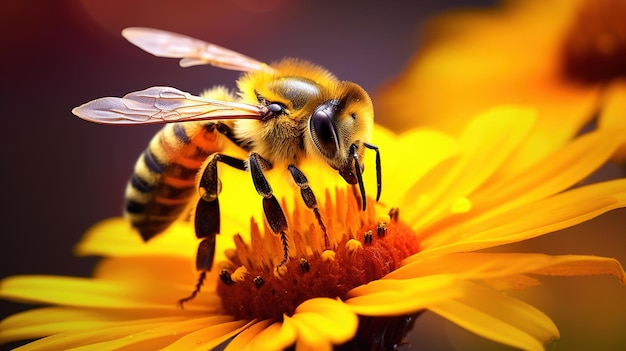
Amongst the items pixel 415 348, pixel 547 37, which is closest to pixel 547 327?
pixel 415 348

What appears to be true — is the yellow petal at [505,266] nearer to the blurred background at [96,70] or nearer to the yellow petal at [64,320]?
the yellow petal at [64,320]

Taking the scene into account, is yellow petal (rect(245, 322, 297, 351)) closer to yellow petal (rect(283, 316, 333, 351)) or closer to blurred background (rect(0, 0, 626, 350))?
yellow petal (rect(283, 316, 333, 351))

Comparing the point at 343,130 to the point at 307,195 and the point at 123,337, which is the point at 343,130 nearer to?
the point at 307,195

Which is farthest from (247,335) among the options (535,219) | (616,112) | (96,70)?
(96,70)

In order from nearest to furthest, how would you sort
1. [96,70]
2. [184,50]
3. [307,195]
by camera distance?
[307,195], [184,50], [96,70]

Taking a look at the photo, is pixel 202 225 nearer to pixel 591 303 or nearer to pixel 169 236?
pixel 169 236
